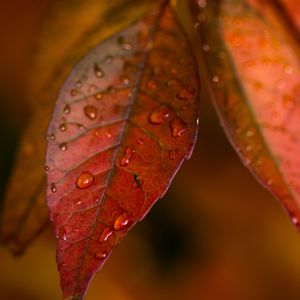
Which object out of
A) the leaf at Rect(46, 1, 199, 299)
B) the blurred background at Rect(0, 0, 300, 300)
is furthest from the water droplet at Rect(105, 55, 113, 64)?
the blurred background at Rect(0, 0, 300, 300)

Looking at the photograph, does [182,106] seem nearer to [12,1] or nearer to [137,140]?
[137,140]

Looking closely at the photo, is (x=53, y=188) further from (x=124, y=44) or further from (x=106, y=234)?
(x=124, y=44)

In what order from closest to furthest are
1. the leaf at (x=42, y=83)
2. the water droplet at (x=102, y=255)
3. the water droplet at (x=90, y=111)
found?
the water droplet at (x=102, y=255)
the water droplet at (x=90, y=111)
the leaf at (x=42, y=83)

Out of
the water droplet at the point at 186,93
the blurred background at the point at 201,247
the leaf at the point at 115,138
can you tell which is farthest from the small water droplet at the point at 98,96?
the blurred background at the point at 201,247

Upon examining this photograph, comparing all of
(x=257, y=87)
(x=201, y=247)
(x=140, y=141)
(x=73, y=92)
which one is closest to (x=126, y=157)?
(x=140, y=141)

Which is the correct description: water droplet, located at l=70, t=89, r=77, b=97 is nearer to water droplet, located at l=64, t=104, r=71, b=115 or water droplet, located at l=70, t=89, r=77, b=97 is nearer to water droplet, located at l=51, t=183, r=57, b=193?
water droplet, located at l=64, t=104, r=71, b=115

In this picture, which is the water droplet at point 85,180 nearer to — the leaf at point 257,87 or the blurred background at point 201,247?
the leaf at point 257,87
